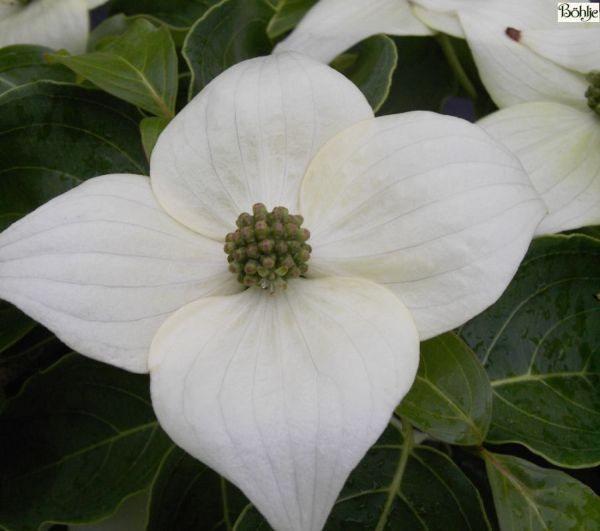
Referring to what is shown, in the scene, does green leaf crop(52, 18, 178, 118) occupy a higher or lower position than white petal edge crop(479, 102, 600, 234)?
higher

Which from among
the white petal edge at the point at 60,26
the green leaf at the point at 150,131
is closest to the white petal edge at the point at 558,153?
the green leaf at the point at 150,131

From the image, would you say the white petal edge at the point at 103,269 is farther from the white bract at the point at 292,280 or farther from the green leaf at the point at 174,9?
the green leaf at the point at 174,9

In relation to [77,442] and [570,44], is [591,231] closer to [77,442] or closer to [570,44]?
[570,44]

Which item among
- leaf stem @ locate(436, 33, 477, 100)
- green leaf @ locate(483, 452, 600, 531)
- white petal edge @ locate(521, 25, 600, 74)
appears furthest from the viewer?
leaf stem @ locate(436, 33, 477, 100)

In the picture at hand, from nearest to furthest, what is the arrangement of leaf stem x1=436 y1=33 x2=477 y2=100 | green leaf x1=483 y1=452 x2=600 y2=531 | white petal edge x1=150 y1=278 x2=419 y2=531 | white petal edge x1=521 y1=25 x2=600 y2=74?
white petal edge x1=150 y1=278 x2=419 y2=531 → green leaf x1=483 y1=452 x2=600 y2=531 → white petal edge x1=521 y1=25 x2=600 y2=74 → leaf stem x1=436 y1=33 x2=477 y2=100

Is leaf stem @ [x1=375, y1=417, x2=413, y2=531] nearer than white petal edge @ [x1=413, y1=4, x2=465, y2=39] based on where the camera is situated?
Yes

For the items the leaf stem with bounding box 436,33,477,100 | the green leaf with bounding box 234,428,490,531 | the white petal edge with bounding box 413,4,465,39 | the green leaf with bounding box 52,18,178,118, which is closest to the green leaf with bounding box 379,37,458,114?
the leaf stem with bounding box 436,33,477,100

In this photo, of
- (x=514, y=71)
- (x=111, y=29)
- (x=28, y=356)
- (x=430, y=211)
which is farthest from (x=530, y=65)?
(x=28, y=356)

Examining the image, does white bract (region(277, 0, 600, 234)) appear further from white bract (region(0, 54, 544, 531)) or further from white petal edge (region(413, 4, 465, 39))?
white bract (region(0, 54, 544, 531))
